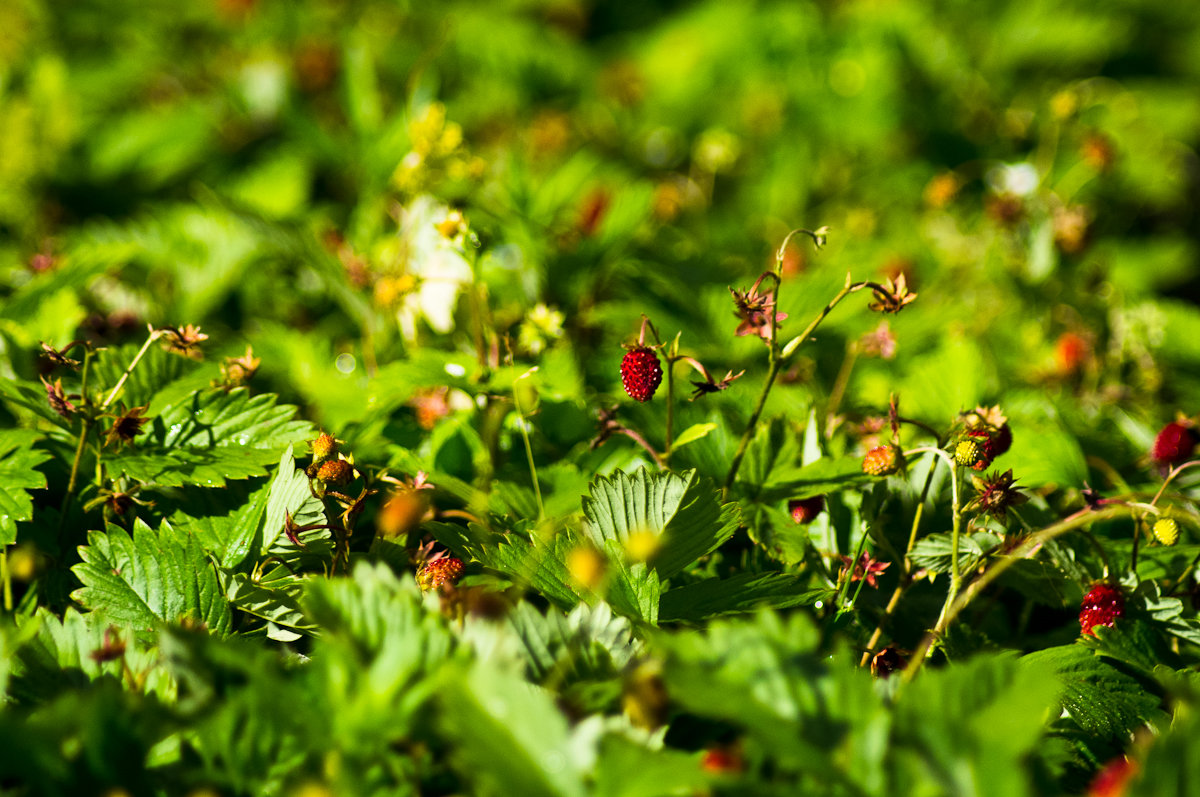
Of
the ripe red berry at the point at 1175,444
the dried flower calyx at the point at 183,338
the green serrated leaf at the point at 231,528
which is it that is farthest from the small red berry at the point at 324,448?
the ripe red berry at the point at 1175,444

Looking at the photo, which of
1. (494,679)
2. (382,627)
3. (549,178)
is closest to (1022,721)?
(494,679)

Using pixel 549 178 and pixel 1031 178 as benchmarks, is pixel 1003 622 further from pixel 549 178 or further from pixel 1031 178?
pixel 1031 178

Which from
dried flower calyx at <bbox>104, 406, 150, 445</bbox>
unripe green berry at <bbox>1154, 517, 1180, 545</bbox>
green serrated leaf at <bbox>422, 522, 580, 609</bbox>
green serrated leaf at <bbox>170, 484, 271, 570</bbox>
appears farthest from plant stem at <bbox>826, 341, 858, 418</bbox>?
dried flower calyx at <bbox>104, 406, 150, 445</bbox>

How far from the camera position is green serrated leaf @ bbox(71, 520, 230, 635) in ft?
3.22

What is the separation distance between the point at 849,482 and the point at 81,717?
0.82 m

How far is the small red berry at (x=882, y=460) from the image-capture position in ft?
3.38

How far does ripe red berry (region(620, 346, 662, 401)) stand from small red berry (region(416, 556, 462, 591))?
0.29 m

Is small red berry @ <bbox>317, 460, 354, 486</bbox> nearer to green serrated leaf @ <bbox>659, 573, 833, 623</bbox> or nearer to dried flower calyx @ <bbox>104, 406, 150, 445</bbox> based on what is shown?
dried flower calyx @ <bbox>104, 406, 150, 445</bbox>

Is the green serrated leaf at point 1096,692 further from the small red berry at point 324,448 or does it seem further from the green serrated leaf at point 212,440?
the green serrated leaf at point 212,440

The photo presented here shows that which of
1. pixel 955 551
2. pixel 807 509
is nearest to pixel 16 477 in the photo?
pixel 807 509

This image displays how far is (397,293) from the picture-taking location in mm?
1411

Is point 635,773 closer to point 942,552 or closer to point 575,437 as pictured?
point 942,552

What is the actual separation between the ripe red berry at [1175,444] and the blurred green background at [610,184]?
4.3 inches

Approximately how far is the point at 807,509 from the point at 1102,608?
0.34 m
